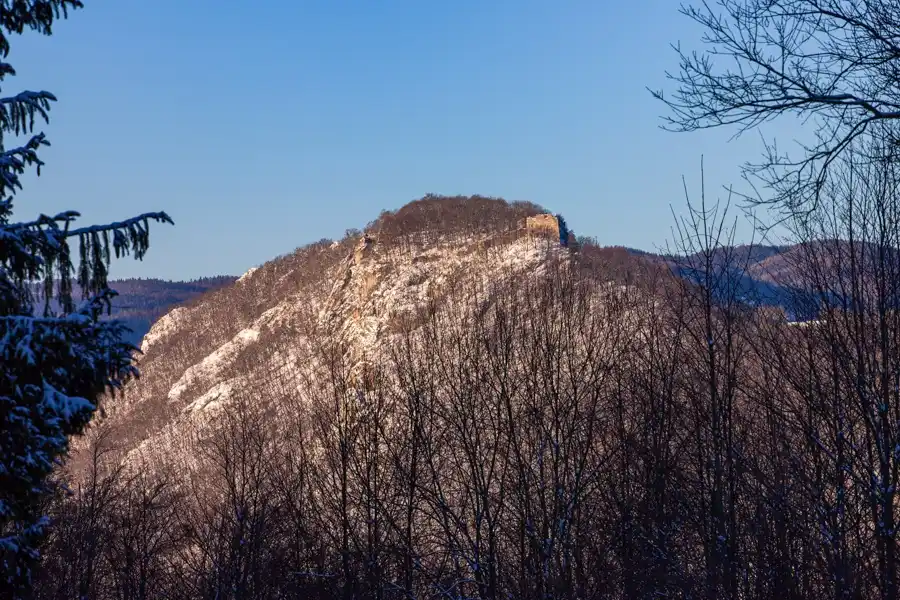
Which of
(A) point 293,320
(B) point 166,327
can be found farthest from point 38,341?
(B) point 166,327

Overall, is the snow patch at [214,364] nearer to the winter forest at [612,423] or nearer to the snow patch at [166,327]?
the snow patch at [166,327]

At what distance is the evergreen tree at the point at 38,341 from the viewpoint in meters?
4.66

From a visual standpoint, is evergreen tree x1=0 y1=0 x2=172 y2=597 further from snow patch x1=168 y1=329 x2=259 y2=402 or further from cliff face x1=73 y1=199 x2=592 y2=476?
snow patch x1=168 y1=329 x2=259 y2=402

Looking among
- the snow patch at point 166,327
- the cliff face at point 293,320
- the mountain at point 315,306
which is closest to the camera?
the cliff face at point 293,320

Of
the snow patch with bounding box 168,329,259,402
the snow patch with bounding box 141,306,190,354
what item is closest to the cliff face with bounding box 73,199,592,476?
the snow patch with bounding box 168,329,259,402

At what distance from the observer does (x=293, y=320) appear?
126688mm

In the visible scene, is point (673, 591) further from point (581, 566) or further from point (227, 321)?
point (227, 321)

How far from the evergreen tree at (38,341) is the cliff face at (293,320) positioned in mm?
77098

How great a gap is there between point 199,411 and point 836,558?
106759mm

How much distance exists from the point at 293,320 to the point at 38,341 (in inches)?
4892

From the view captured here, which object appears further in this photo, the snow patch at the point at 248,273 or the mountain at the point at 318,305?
the snow patch at the point at 248,273

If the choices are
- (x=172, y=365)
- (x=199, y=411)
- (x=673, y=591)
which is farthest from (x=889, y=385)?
(x=172, y=365)

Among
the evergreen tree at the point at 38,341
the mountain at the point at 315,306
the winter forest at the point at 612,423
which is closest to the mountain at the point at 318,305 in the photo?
the mountain at the point at 315,306

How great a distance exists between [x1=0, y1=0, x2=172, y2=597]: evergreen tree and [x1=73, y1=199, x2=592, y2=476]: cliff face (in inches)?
3035
